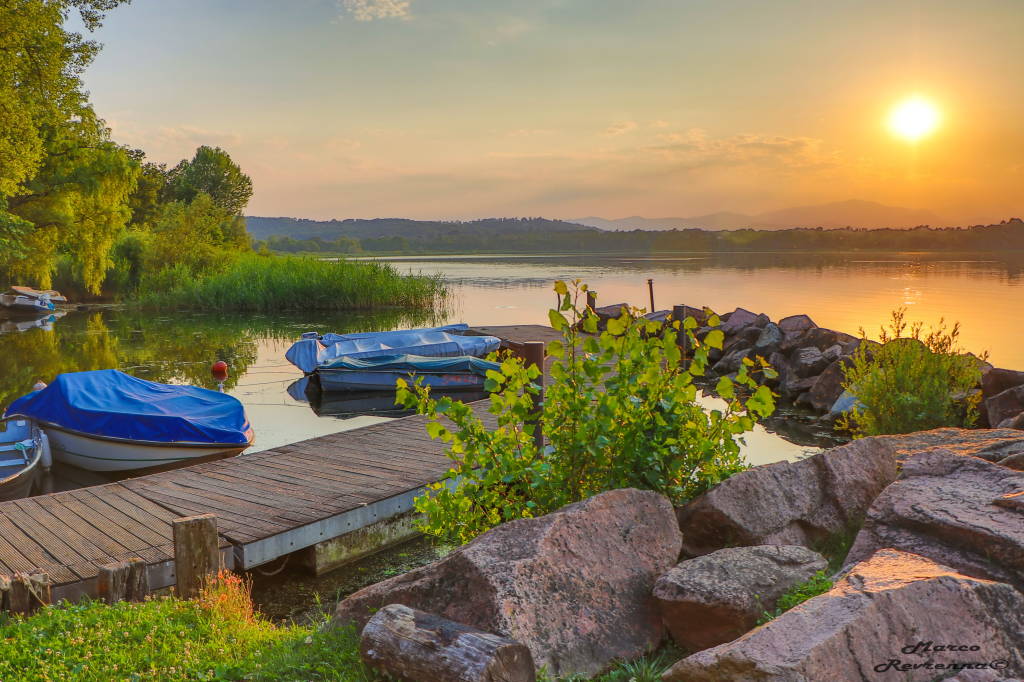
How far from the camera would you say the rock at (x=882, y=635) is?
3.33 meters

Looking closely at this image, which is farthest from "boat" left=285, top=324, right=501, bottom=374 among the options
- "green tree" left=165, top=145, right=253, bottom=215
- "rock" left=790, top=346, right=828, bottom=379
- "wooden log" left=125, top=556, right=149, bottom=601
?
"green tree" left=165, top=145, right=253, bottom=215

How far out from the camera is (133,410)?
12297 mm

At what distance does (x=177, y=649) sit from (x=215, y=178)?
90082 mm

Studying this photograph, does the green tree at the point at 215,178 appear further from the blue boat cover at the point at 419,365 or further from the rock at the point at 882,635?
the rock at the point at 882,635

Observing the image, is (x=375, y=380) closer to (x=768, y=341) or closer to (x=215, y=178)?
(x=768, y=341)

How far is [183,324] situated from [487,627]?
34.0m

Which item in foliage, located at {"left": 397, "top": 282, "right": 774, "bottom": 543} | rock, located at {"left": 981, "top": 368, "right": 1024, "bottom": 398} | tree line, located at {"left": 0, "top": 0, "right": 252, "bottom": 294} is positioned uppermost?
tree line, located at {"left": 0, "top": 0, "right": 252, "bottom": 294}

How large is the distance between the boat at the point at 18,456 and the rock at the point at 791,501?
9531mm

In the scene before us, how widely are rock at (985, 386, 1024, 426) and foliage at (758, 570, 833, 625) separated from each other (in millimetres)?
9598

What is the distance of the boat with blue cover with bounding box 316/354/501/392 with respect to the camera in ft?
64.6

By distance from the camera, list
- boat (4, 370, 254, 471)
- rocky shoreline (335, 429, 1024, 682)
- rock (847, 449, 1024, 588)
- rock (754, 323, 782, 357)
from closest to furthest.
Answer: rocky shoreline (335, 429, 1024, 682) → rock (847, 449, 1024, 588) → boat (4, 370, 254, 471) → rock (754, 323, 782, 357)

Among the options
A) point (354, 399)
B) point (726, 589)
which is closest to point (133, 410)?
point (354, 399)

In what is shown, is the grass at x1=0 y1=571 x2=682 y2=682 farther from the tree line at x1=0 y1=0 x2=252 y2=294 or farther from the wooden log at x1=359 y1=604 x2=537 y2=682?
the tree line at x1=0 y1=0 x2=252 y2=294

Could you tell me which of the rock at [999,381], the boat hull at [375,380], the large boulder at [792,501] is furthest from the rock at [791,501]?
the boat hull at [375,380]
